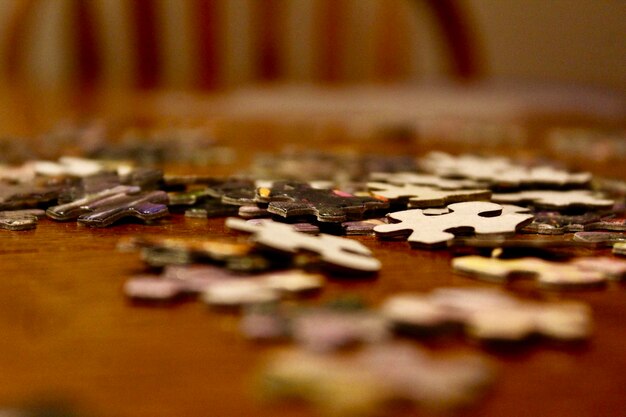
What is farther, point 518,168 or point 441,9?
point 441,9

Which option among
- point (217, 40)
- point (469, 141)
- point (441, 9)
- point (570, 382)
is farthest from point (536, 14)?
point (570, 382)

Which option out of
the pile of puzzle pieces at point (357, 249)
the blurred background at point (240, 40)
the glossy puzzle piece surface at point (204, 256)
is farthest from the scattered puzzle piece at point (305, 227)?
the blurred background at point (240, 40)

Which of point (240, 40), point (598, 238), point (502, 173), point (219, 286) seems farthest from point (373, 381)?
point (240, 40)

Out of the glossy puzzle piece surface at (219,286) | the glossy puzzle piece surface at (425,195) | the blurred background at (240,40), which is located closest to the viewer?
the glossy puzzle piece surface at (219,286)

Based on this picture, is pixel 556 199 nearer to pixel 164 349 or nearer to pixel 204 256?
pixel 204 256

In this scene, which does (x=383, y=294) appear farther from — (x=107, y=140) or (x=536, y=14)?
(x=536, y=14)

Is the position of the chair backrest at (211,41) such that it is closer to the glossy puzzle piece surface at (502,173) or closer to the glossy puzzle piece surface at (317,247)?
the glossy puzzle piece surface at (502,173)
